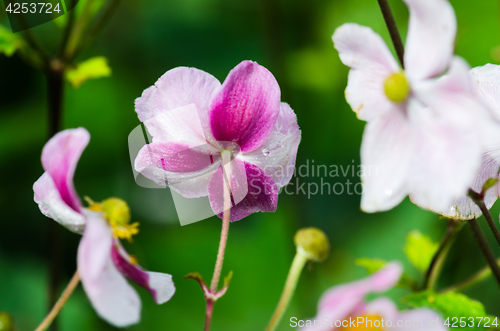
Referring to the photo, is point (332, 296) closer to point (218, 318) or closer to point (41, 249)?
point (218, 318)

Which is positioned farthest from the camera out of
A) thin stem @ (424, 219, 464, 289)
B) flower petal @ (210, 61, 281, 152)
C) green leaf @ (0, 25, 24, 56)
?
green leaf @ (0, 25, 24, 56)

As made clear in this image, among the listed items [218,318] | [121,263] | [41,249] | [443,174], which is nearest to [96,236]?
[121,263]

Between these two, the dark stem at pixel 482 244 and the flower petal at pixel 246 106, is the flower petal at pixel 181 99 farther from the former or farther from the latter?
the dark stem at pixel 482 244

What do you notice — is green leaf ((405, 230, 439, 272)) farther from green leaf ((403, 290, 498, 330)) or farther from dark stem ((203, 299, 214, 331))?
dark stem ((203, 299, 214, 331))

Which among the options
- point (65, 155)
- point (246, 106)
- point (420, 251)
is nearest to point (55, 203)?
point (65, 155)

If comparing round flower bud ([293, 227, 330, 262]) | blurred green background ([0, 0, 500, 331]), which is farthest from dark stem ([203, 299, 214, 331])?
blurred green background ([0, 0, 500, 331])

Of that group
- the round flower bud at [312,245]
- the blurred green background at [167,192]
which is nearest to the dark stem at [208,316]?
the round flower bud at [312,245]
